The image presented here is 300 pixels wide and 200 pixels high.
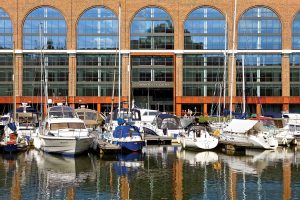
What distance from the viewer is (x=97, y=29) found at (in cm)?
9750

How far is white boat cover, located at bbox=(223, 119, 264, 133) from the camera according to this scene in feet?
176

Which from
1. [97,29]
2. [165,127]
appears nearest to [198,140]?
[165,127]

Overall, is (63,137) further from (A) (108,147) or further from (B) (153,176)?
(B) (153,176)

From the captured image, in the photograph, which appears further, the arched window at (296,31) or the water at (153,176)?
the arched window at (296,31)

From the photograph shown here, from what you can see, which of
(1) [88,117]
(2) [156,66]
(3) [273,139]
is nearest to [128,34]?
(2) [156,66]

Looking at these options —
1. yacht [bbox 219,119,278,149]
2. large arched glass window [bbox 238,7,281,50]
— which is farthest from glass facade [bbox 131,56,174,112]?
yacht [bbox 219,119,278,149]

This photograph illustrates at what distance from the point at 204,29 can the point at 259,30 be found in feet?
34.2

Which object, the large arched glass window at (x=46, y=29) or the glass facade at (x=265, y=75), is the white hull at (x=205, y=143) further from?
the large arched glass window at (x=46, y=29)

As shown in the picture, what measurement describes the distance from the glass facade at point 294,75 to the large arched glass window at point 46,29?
142ft

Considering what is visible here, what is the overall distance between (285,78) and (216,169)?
201ft

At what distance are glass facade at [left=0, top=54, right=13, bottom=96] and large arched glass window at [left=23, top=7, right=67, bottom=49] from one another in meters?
4.19

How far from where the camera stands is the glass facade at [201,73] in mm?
96812

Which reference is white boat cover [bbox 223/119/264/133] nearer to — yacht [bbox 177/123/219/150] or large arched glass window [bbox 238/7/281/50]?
A: yacht [bbox 177/123/219/150]

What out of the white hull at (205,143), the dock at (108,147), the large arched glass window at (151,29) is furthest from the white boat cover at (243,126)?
the large arched glass window at (151,29)
